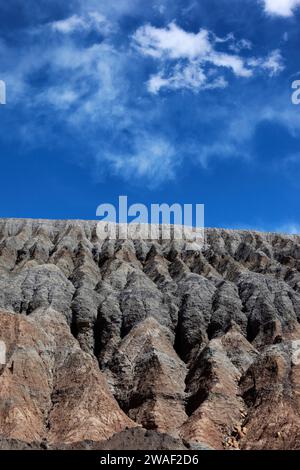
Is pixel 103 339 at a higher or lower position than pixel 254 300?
lower

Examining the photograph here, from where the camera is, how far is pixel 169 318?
55250mm

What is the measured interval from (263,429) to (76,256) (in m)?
38.1

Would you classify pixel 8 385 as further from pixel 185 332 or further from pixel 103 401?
pixel 185 332

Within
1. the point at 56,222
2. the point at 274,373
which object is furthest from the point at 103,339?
the point at 56,222

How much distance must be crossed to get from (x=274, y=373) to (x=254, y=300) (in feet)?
50.8

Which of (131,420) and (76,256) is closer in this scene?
(131,420)

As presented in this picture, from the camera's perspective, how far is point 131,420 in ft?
130

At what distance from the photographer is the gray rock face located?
3966 centimetres

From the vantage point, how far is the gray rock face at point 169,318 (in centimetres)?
3966

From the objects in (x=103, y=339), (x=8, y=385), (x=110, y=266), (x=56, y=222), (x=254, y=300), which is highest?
(x=56, y=222)

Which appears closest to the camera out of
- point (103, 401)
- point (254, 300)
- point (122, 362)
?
point (103, 401)
